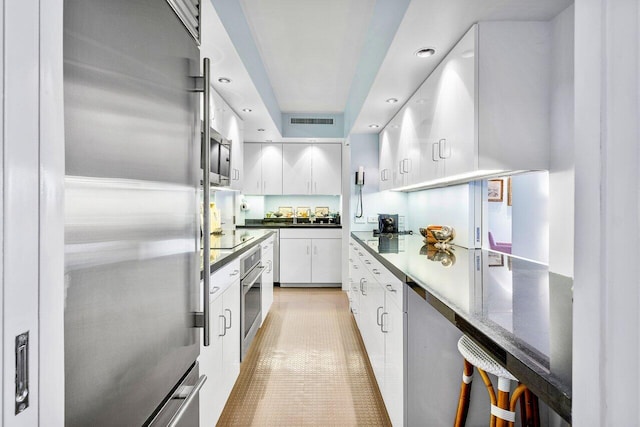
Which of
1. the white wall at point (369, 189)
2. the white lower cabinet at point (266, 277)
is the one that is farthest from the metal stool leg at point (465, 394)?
the white wall at point (369, 189)

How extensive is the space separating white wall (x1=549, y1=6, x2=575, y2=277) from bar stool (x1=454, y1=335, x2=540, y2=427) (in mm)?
595

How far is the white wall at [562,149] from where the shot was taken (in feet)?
5.00

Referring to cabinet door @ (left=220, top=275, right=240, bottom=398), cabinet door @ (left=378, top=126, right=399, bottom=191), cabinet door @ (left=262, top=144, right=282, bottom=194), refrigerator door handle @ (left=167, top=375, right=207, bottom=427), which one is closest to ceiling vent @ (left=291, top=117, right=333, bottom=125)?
cabinet door @ (left=262, top=144, right=282, bottom=194)

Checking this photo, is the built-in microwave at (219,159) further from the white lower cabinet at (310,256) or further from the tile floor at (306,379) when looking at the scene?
the white lower cabinet at (310,256)

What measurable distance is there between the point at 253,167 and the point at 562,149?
4392 mm

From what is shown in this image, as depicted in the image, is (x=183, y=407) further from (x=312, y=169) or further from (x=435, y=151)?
(x=312, y=169)

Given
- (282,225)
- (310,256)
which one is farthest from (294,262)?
(282,225)

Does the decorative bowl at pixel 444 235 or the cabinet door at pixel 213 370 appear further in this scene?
the decorative bowl at pixel 444 235

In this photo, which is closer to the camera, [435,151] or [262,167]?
[435,151]

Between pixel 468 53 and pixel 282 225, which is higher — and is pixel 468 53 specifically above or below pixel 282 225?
above

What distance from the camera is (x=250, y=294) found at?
8.76ft

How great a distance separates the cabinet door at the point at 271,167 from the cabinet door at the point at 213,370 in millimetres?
3743

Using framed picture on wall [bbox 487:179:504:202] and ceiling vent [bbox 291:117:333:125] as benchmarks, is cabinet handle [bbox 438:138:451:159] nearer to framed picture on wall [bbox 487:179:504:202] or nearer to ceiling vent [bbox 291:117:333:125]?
framed picture on wall [bbox 487:179:504:202]

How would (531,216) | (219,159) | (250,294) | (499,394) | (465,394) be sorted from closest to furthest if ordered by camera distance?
1. (499,394)
2. (465,394)
3. (531,216)
4. (219,159)
5. (250,294)
